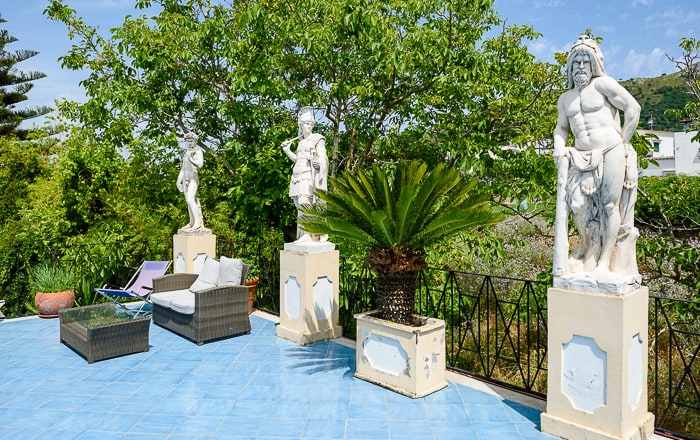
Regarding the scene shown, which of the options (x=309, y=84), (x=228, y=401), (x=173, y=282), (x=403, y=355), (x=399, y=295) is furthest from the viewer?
(x=309, y=84)

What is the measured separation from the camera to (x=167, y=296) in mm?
6262

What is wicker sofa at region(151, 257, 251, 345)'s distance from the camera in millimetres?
5516

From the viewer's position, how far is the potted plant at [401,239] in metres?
4.01

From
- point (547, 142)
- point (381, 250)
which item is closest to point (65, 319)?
point (381, 250)

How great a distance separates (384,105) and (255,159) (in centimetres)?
239

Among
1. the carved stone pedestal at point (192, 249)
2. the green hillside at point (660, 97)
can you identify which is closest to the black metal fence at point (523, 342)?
the carved stone pedestal at point (192, 249)

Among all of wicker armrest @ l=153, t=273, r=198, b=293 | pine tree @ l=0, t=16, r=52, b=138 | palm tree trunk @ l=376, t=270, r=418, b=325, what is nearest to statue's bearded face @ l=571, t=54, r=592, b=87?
palm tree trunk @ l=376, t=270, r=418, b=325

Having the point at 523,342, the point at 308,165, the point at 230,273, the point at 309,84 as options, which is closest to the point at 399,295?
the point at 308,165

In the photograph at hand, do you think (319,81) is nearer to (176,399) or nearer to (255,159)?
(255,159)

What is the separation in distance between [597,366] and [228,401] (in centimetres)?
291

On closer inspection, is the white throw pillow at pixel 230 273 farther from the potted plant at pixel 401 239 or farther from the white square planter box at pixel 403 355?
the white square planter box at pixel 403 355

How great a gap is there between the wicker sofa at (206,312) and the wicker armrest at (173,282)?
0.15 meters

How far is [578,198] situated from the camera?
3307mm

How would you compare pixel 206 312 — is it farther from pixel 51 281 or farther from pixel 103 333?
pixel 51 281
